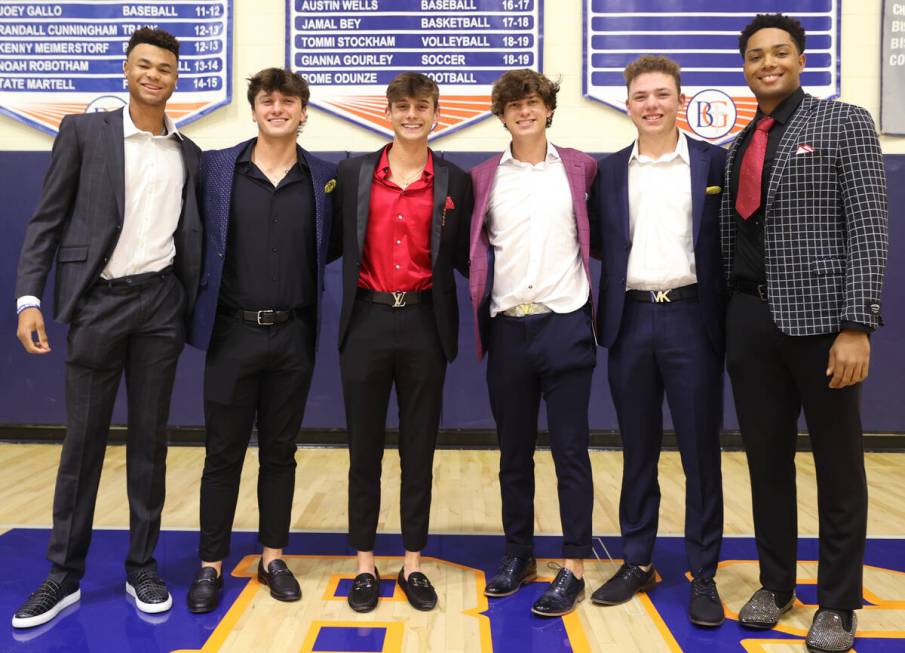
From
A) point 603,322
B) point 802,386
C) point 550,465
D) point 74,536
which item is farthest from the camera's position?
point 550,465

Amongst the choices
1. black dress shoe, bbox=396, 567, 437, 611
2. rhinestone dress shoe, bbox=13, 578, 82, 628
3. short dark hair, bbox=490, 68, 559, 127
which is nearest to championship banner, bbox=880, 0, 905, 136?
short dark hair, bbox=490, 68, 559, 127

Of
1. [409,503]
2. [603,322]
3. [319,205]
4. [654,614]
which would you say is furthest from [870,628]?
[319,205]

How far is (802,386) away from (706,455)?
1.30 ft

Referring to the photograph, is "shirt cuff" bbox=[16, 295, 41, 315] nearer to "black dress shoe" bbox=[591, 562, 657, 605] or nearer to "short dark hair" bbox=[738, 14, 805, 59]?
"black dress shoe" bbox=[591, 562, 657, 605]

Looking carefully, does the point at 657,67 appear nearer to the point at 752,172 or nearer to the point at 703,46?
the point at 752,172

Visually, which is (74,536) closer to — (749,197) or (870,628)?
(749,197)

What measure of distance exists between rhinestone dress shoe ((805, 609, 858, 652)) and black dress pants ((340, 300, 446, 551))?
1.23 m

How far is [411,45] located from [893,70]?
10.7 ft

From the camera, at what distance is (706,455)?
234 cm

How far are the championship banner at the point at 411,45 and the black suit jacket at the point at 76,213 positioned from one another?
2.73 meters

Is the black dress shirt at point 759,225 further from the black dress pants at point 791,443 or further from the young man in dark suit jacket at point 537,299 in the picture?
the young man in dark suit jacket at point 537,299

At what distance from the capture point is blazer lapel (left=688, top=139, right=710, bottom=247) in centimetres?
230

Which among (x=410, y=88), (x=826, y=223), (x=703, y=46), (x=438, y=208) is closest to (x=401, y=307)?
(x=438, y=208)

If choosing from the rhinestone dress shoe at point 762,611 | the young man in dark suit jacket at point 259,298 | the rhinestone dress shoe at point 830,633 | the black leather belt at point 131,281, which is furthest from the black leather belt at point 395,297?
the rhinestone dress shoe at point 830,633
